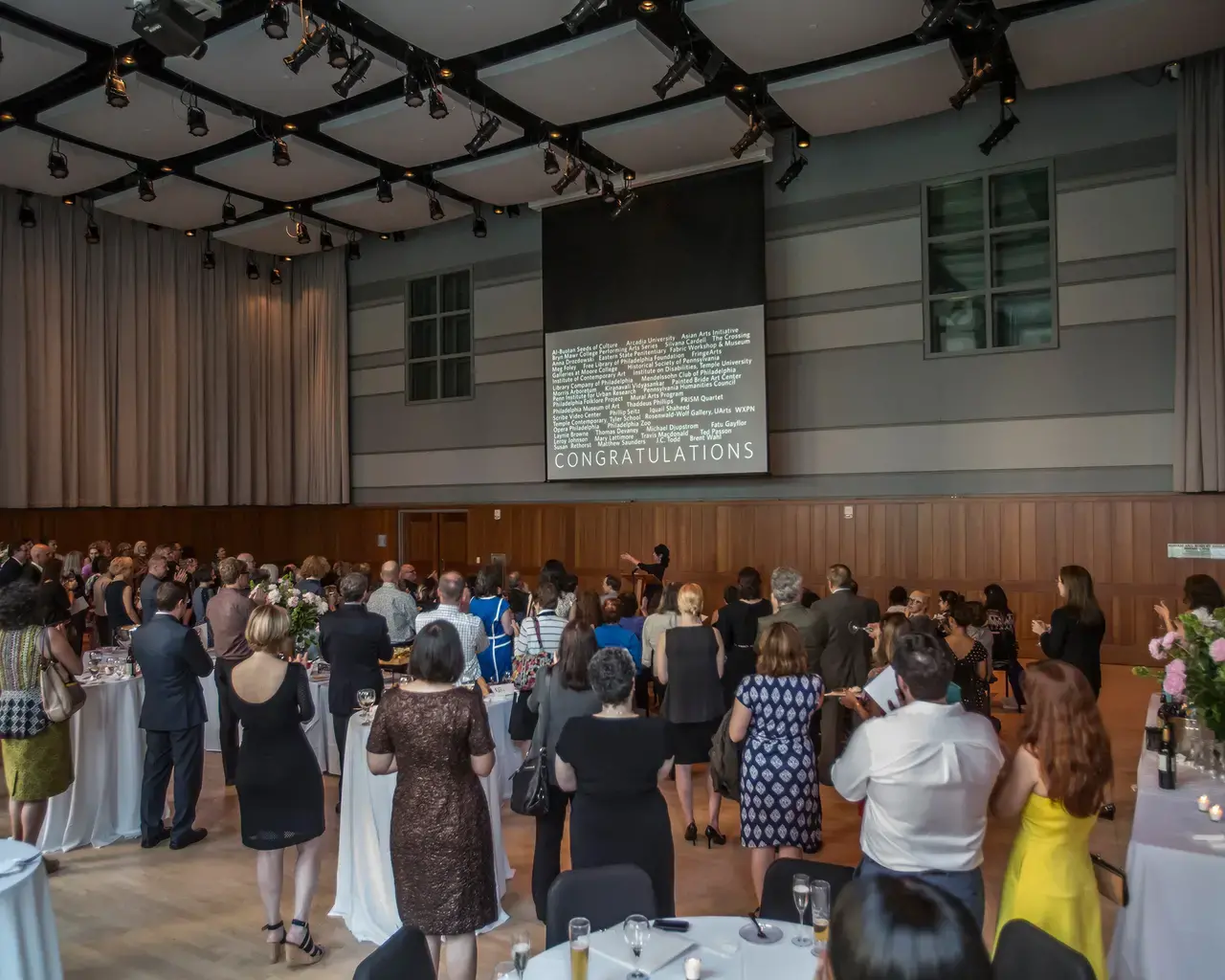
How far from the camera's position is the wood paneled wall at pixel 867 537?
1085 cm

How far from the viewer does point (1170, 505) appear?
10672 millimetres

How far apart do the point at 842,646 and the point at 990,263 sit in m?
7.44

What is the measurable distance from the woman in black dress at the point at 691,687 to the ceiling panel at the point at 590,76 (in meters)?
6.44

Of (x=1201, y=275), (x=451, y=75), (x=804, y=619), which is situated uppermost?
(x=451, y=75)

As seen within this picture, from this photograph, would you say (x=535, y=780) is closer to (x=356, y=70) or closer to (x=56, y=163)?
(x=356, y=70)

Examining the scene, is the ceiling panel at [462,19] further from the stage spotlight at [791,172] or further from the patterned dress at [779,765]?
the patterned dress at [779,765]

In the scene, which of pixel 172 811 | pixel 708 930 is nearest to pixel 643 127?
pixel 172 811

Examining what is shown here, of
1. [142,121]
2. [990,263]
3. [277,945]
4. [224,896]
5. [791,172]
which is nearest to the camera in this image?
[277,945]

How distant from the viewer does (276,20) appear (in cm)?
809

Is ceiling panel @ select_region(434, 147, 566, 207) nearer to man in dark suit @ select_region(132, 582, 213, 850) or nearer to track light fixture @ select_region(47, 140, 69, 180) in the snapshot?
track light fixture @ select_region(47, 140, 69, 180)

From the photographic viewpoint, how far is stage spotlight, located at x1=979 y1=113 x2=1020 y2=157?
10.9 meters

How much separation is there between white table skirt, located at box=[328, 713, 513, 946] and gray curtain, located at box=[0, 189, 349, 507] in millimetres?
11978

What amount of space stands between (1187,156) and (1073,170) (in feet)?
3.90

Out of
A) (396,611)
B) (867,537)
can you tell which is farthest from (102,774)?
(867,537)
